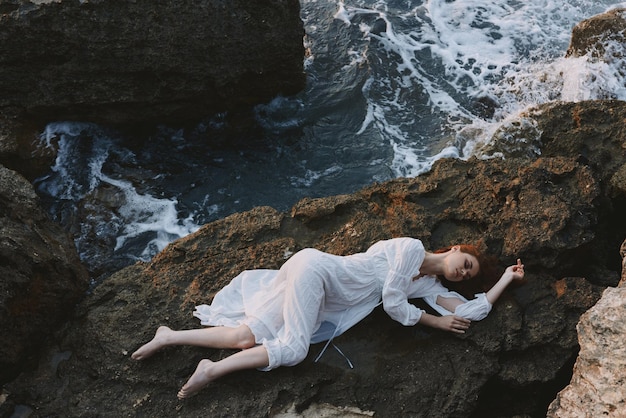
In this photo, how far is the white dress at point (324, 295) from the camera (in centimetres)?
489

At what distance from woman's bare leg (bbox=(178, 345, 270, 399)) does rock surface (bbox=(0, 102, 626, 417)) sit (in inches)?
4.3

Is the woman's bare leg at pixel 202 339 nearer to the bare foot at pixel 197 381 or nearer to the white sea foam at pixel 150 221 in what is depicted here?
the bare foot at pixel 197 381

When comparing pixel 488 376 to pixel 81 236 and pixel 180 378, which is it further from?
pixel 81 236

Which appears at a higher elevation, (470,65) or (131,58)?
(131,58)

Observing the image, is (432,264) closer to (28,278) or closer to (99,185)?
(28,278)

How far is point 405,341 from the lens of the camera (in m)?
5.12

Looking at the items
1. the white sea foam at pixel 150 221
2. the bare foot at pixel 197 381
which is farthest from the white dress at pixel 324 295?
the white sea foam at pixel 150 221

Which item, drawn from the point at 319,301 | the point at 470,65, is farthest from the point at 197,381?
the point at 470,65

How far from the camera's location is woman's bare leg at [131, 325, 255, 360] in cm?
488

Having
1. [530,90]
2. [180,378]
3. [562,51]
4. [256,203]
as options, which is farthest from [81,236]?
[562,51]

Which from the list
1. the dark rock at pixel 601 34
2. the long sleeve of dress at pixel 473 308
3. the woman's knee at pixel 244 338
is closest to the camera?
the woman's knee at pixel 244 338

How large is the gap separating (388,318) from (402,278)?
36cm

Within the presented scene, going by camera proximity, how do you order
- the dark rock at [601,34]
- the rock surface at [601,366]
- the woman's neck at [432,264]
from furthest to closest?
the dark rock at [601,34], the woman's neck at [432,264], the rock surface at [601,366]

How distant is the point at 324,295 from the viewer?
5.06 m
